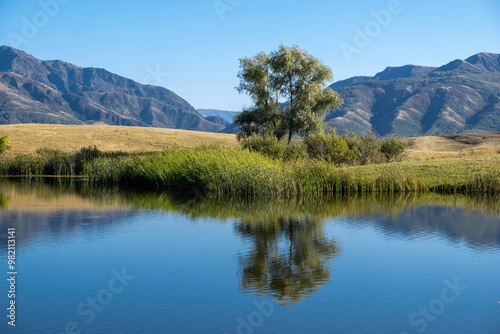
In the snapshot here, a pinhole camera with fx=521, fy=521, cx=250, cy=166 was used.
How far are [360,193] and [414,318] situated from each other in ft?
61.5

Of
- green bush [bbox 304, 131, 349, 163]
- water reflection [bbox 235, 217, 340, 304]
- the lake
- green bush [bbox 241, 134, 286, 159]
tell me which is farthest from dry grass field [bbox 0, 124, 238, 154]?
water reflection [bbox 235, 217, 340, 304]

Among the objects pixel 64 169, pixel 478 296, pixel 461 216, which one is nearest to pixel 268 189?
pixel 461 216

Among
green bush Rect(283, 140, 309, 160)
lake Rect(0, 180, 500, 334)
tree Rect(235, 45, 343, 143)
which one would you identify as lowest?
lake Rect(0, 180, 500, 334)

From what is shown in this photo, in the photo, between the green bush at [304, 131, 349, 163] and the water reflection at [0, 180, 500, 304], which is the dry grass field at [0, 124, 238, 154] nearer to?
the green bush at [304, 131, 349, 163]

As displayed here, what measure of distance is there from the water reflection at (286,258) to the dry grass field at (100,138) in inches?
1714

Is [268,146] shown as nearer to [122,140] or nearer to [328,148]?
[328,148]

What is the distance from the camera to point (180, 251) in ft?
43.8

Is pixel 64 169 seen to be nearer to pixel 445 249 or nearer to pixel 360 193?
pixel 360 193

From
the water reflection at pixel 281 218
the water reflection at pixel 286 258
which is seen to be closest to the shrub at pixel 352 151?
the water reflection at pixel 281 218

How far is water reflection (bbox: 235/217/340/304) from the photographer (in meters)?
10.1

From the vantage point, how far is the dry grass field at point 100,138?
62.3 meters

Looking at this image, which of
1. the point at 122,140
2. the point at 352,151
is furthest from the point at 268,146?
the point at 122,140

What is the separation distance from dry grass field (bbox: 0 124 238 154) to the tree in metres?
14.6

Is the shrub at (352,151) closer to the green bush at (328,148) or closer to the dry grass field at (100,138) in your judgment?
the green bush at (328,148)
